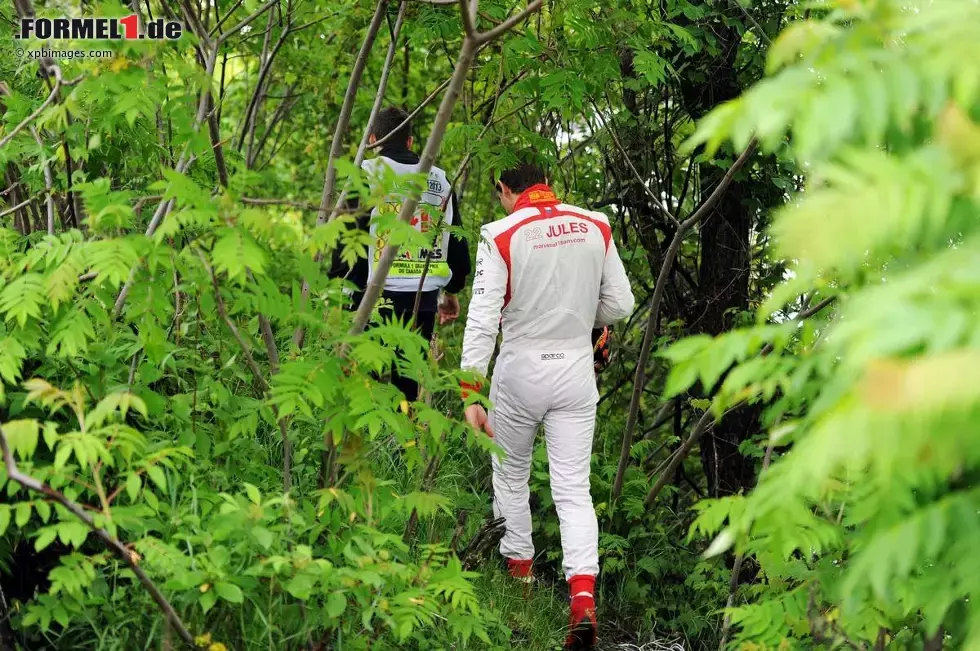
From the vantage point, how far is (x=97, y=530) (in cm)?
277

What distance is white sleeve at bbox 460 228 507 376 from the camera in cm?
476

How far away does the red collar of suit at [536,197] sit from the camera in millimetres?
4796

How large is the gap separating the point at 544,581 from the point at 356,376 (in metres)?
2.66

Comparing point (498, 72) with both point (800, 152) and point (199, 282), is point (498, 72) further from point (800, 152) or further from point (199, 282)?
point (800, 152)

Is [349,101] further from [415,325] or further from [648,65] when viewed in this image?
[415,325]

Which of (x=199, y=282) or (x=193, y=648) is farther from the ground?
(x=199, y=282)

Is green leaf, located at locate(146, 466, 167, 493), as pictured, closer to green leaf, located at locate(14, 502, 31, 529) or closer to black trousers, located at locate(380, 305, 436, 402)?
green leaf, located at locate(14, 502, 31, 529)

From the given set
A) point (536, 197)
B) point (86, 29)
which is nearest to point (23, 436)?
point (86, 29)

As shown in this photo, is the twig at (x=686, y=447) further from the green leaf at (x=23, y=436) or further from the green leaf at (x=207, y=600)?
the green leaf at (x=23, y=436)

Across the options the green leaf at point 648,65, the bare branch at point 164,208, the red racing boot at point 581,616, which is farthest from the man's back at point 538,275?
the bare branch at point 164,208

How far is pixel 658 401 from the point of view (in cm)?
763

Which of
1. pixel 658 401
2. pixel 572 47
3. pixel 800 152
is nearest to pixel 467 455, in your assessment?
A: pixel 658 401

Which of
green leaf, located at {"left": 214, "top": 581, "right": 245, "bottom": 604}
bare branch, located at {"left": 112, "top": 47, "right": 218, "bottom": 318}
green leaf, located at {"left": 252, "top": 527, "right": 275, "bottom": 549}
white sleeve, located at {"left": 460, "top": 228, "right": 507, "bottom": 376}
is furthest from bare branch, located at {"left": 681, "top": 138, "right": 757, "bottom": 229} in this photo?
green leaf, located at {"left": 214, "top": 581, "right": 245, "bottom": 604}

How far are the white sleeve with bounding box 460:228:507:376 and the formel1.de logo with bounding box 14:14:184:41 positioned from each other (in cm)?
162
